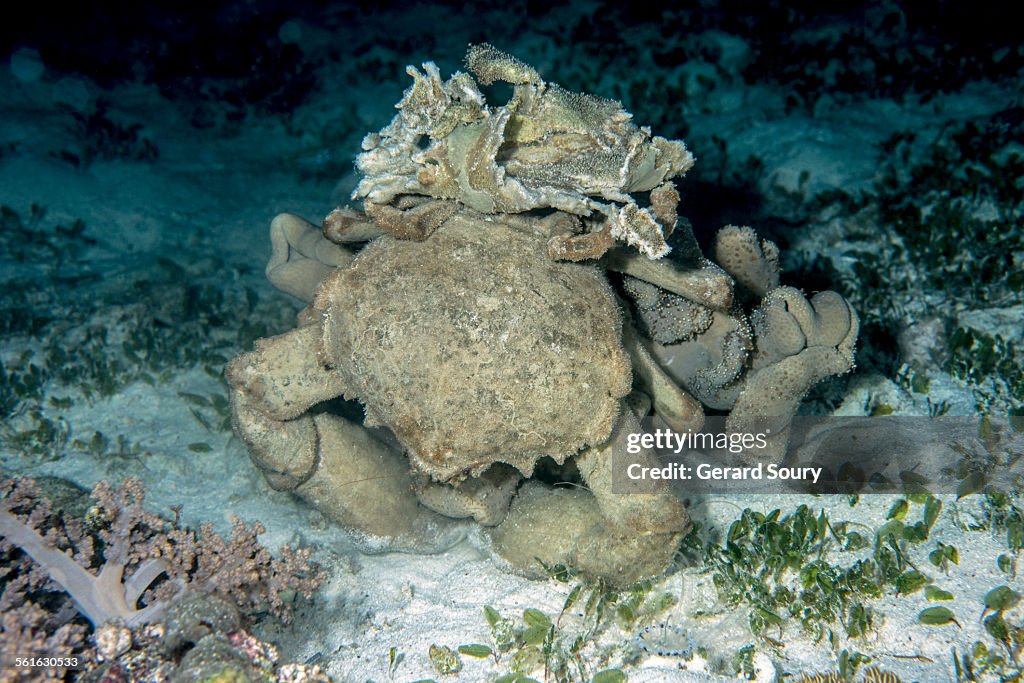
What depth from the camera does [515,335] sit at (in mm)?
2771

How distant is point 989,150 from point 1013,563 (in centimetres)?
685

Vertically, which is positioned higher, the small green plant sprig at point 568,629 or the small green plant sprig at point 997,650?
the small green plant sprig at point 568,629

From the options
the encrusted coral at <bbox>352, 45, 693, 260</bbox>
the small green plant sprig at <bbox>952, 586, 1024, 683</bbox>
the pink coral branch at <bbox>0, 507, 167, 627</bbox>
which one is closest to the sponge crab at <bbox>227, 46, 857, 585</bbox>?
the encrusted coral at <bbox>352, 45, 693, 260</bbox>

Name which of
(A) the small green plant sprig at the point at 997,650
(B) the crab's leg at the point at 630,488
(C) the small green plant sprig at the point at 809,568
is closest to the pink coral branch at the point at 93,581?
(B) the crab's leg at the point at 630,488

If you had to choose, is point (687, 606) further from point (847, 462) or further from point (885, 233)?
point (885, 233)

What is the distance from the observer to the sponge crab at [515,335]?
279cm

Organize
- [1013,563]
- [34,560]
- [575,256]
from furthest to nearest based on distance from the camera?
1. [1013,563]
2. [34,560]
3. [575,256]

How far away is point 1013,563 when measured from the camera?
352 cm

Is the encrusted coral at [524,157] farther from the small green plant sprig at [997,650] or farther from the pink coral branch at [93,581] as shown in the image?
the small green plant sprig at [997,650]

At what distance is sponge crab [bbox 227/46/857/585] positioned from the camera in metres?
2.79

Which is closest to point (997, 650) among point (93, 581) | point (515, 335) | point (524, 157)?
point (515, 335)

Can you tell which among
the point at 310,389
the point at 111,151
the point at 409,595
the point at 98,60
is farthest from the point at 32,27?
the point at 409,595

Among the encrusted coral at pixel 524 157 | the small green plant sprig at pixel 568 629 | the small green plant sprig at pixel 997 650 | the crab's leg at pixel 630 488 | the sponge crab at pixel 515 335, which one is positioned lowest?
the small green plant sprig at pixel 997 650

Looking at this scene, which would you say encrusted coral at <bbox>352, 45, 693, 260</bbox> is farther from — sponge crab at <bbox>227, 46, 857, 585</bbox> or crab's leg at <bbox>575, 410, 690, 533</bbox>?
crab's leg at <bbox>575, 410, 690, 533</bbox>
